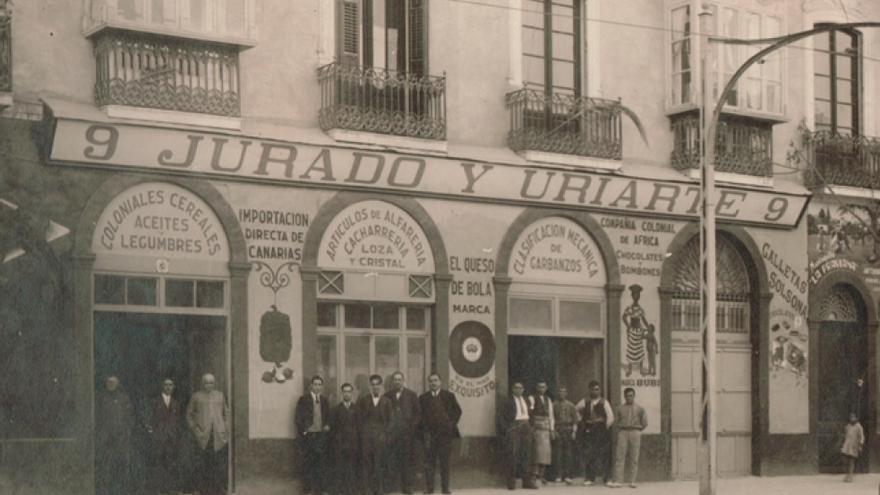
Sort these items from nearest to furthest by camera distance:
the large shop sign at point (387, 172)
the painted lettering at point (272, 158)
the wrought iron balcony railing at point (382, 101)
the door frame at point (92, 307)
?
1. the door frame at point (92, 307)
2. the large shop sign at point (387, 172)
3. the painted lettering at point (272, 158)
4. the wrought iron balcony railing at point (382, 101)

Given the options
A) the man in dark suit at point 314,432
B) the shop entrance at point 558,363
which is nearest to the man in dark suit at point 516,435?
the shop entrance at point 558,363

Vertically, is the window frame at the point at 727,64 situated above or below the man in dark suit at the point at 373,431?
above

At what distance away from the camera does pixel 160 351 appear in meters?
19.6

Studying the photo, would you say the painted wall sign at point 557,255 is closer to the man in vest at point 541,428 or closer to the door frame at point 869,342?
the man in vest at point 541,428

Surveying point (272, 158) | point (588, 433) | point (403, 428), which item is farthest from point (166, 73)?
point (588, 433)

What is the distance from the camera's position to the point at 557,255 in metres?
23.0

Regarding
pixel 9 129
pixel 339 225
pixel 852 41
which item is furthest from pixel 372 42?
pixel 852 41

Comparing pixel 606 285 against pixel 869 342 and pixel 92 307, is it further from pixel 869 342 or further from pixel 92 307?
pixel 92 307

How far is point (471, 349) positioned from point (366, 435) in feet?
8.68

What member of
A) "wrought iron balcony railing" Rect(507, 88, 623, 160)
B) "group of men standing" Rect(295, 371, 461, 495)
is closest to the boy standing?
"group of men standing" Rect(295, 371, 461, 495)

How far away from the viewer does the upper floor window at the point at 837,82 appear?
87.8 feet

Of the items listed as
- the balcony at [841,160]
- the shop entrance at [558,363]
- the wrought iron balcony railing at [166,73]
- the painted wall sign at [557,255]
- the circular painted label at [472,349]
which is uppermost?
the wrought iron balcony railing at [166,73]

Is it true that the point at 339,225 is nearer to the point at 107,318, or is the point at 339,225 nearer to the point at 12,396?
the point at 107,318

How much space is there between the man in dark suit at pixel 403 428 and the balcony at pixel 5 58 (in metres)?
6.34
